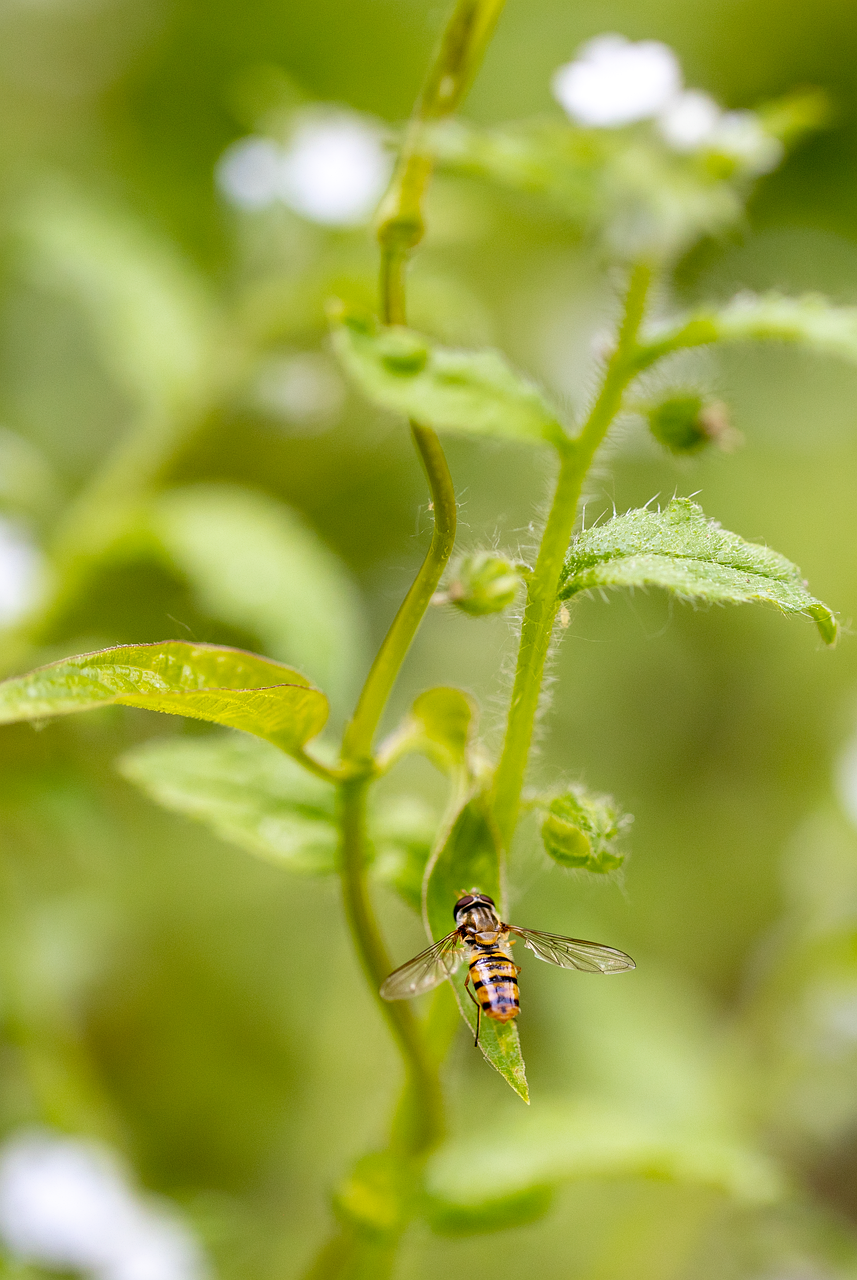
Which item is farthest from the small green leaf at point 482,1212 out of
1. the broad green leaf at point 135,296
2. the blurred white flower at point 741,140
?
the broad green leaf at point 135,296

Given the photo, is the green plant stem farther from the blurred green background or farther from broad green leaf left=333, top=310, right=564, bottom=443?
the blurred green background

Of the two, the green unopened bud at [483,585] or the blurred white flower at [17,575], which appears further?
the blurred white flower at [17,575]

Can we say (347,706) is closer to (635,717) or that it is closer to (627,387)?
(627,387)

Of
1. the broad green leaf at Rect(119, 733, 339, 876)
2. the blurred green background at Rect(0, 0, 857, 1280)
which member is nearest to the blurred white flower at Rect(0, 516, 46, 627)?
the blurred green background at Rect(0, 0, 857, 1280)

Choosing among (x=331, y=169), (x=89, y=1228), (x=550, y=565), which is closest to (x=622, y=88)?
(x=550, y=565)

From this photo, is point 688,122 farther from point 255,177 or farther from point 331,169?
point 255,177

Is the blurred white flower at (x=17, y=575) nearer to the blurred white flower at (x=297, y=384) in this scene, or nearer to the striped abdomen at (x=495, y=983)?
the blurred white flower at (x=297, y=384)

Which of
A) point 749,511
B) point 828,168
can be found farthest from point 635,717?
point 828,168
